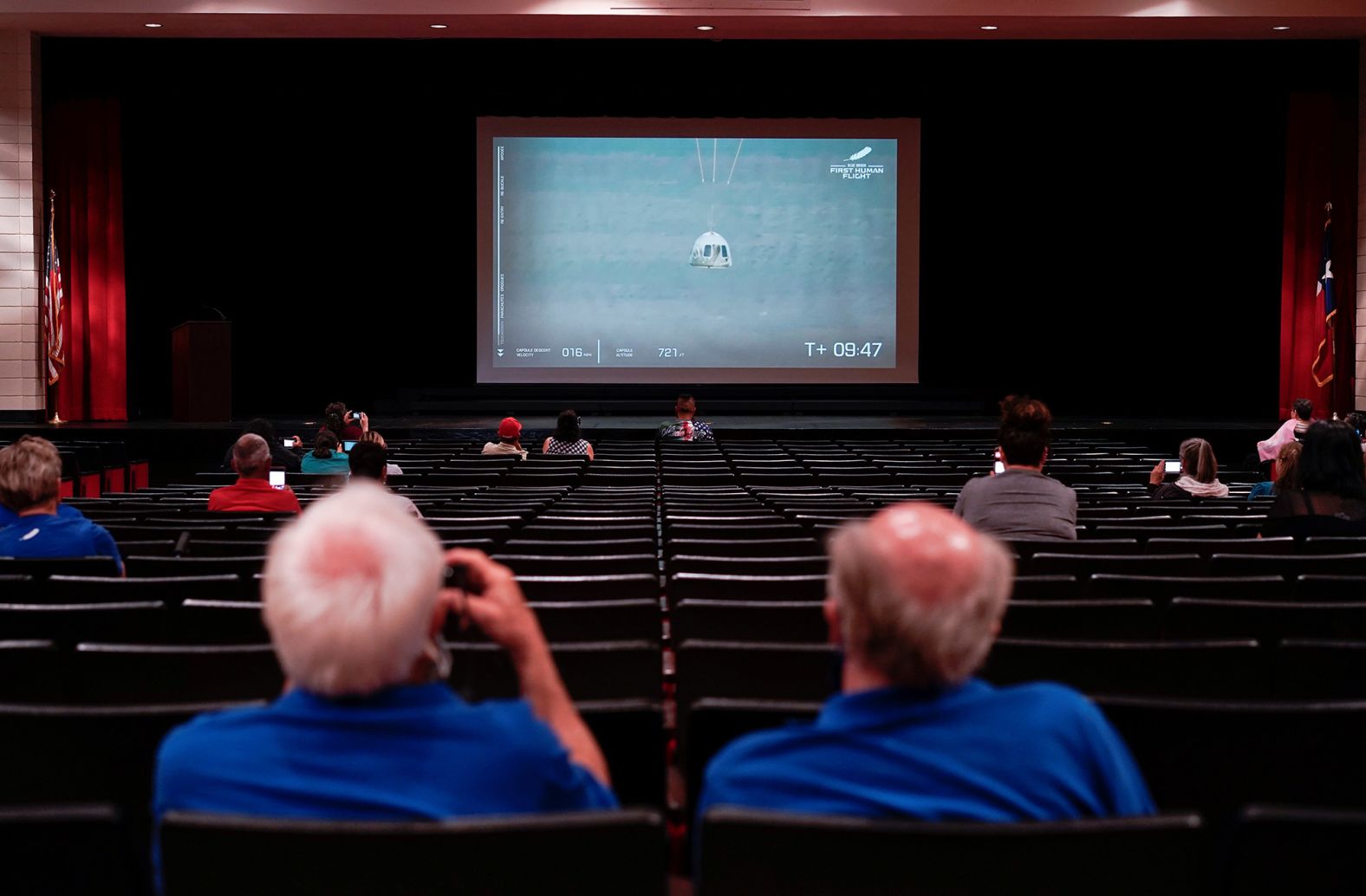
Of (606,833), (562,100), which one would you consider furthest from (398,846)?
(562,100)

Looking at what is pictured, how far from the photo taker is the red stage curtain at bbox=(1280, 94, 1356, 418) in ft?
51.3

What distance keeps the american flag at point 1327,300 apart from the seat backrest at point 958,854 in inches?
620

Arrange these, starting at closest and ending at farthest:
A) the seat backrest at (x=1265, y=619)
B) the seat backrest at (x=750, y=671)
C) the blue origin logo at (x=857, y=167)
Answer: the seat backrest at (x=750, y=671)
the seat backrest at (x=1265, y=619)
the blue origin logo at (x=857, y=167)

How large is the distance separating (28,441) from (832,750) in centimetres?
375

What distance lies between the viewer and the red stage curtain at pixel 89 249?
1594 cm

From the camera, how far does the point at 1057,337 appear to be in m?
18.1

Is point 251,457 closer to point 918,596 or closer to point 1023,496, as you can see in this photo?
point 1023,496

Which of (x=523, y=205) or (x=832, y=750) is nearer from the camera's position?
(x=832, y=750)

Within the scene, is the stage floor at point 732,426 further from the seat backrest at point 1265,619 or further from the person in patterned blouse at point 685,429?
the seat backrest at point 1265,619

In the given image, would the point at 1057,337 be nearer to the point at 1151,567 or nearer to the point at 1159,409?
the point at 1159,409

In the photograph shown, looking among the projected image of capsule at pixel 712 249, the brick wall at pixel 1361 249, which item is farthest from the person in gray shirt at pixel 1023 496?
the projected image of capsule at pixel 712 249

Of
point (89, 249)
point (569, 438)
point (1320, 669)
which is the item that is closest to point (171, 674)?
point (1320, 669)

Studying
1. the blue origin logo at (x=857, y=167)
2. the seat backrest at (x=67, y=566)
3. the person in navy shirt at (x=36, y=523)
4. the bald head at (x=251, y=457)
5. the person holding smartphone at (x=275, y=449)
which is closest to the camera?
the seat backrest at (x=67, y=566)

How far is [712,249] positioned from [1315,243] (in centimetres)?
755
